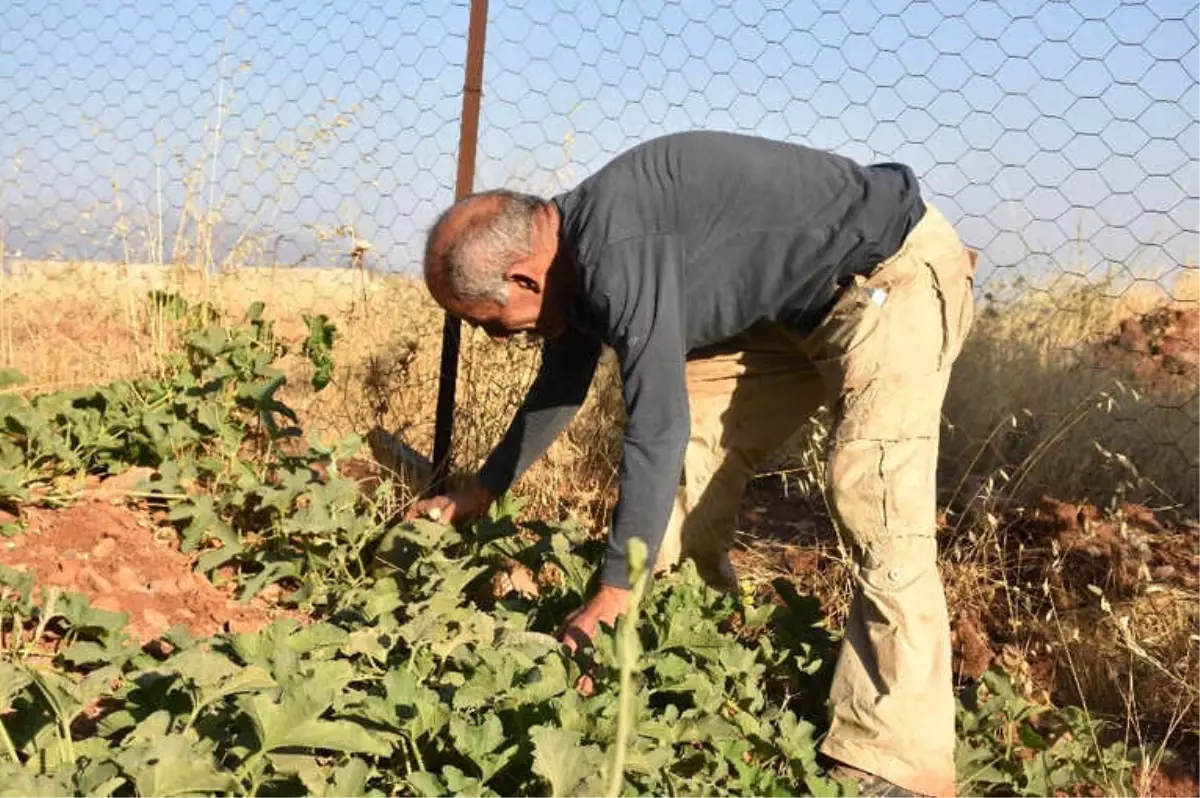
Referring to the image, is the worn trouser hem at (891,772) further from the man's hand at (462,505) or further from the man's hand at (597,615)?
the man's hand at (462,505)

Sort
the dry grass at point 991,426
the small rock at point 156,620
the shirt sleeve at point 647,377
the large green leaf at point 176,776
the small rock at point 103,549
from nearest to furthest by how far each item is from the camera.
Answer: the large green leaf at point 176,776
the shirt sleeve at point 647,377
the small rock at point 156,620
the dry grass at point 991,426
the small rock at point 103,549

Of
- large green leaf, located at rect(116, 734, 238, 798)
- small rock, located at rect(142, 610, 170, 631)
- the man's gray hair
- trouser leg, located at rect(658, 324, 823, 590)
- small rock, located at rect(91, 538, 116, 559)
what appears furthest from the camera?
small rock, located at rect(91, 538, 116, 559)

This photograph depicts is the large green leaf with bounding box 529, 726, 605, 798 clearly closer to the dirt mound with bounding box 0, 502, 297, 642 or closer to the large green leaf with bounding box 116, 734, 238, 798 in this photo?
the large green leaf with bounding box 116, 734, 238, 798

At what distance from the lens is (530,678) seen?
226cm

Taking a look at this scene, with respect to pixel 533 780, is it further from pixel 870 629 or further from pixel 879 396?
pixel 879 396

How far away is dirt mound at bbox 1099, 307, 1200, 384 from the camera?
203 inches

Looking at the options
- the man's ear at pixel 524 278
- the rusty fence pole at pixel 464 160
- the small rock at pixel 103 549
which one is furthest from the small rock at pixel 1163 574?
the small rock at pixel 103 549

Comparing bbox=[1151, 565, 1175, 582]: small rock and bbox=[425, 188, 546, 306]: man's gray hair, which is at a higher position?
bbox=[425, 188, 546, 306]: man's gray hair

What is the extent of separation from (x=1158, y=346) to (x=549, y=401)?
316 cm

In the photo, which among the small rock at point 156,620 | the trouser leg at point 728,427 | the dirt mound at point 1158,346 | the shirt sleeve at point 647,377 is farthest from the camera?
the dirt mound at point 1158,346

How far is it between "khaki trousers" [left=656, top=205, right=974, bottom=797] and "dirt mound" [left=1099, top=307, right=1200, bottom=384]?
260 centimetres

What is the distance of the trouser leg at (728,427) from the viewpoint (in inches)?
128

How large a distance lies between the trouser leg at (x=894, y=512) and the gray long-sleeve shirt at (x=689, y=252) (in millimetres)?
114

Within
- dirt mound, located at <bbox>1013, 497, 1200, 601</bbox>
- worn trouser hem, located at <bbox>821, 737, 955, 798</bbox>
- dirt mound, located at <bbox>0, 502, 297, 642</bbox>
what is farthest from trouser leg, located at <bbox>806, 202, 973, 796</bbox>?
dirt mound, located at <bbox>0, 502, 297, 642</bbox>
